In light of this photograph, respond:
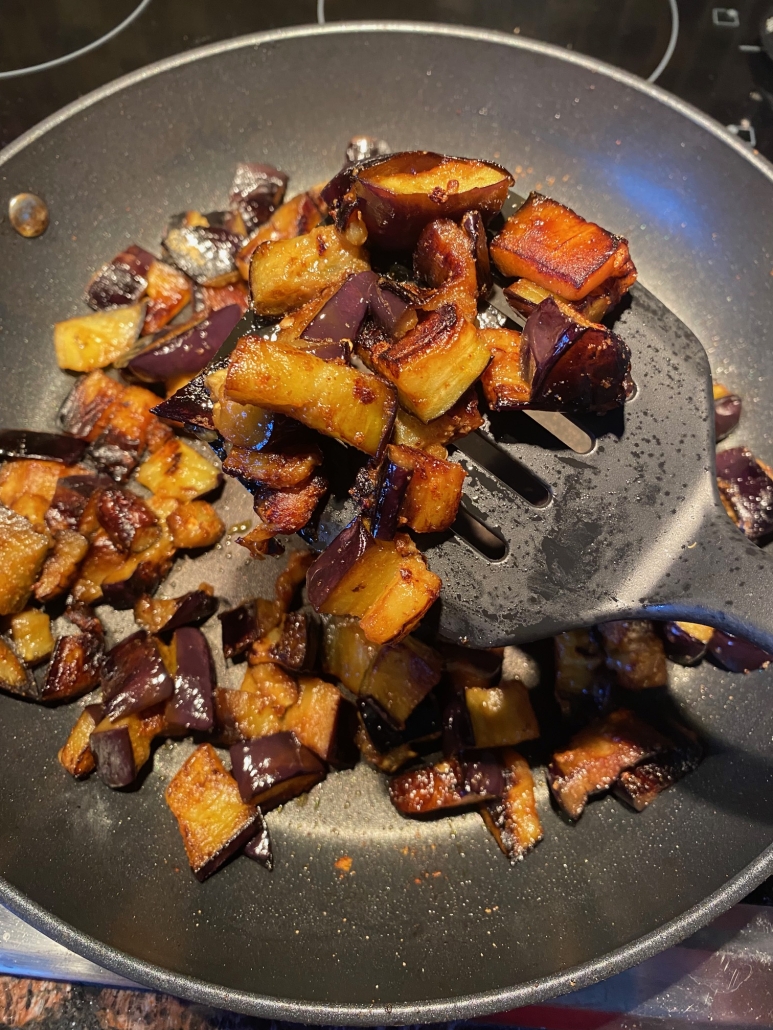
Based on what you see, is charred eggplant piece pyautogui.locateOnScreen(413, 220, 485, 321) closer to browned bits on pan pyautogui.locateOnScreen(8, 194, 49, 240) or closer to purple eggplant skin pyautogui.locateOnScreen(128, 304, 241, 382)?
purple eggplant skin pyautogui.locateOnScreen(128, 304, 241, 382)

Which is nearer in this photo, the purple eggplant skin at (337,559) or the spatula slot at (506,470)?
the purple eggplant skin at (337,559)

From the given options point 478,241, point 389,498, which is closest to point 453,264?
point 478,241

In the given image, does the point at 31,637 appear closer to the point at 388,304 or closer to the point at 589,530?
the point at 388,304

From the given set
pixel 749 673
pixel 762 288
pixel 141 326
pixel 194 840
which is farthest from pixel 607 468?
pixel 141 326

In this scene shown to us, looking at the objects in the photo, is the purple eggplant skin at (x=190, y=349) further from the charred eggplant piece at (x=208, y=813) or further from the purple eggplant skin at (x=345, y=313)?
the charred eggplant piece at (x=208, y=813)

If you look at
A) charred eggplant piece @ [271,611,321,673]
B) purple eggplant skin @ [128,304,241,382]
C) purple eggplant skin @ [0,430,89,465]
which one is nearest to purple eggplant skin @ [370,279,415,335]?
purple eggplant skin @ [128,304,241,382]

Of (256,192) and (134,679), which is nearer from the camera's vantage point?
(134,679)

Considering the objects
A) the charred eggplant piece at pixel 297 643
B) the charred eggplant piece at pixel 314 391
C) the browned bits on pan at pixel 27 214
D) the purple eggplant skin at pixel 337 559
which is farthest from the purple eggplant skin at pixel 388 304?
the browned bits on pan at pixel 27 214
